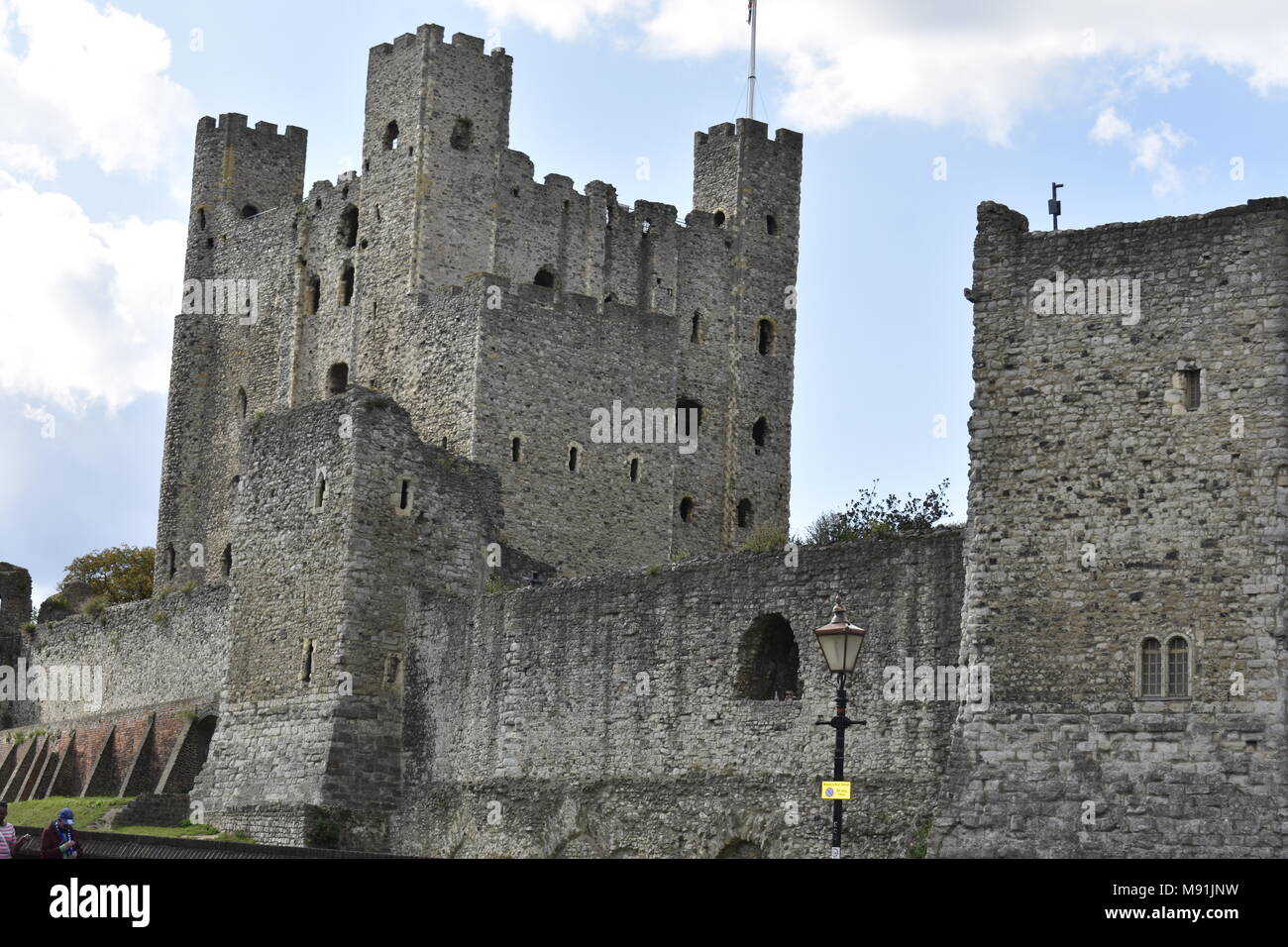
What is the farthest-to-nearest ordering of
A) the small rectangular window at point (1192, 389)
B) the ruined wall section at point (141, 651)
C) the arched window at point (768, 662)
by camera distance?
the ruined wall section at point (141, 651), the arched window at point (768, 662), the small rectangular window at point (1192, 389)

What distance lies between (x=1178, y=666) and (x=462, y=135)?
1203 inches

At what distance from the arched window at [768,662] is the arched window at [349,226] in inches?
992

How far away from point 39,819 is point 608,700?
1437 cm

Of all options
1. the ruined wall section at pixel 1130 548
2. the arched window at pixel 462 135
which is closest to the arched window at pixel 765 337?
the arched window at pixel 462 135

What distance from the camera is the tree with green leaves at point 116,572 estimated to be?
233ft

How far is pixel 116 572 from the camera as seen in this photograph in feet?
242

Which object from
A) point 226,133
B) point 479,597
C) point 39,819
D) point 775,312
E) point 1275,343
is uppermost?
point 226,133

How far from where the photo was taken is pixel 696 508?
53125 mm

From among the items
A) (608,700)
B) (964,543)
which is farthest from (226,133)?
(964,543)

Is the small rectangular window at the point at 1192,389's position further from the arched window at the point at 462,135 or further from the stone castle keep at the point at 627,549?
the arched window at the point at 462,135

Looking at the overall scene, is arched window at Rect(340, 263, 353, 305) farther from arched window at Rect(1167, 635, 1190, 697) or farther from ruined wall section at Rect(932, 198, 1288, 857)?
arched window at Rect(1167, 635, 1190, 697)

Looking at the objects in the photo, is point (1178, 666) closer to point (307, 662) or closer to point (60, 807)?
point (307, 662)

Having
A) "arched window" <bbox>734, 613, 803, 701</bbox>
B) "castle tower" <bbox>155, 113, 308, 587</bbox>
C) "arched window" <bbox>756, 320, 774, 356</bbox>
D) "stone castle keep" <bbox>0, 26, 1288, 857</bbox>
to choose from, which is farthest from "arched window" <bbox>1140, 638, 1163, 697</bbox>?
"castle tower" <bbox>155, 113, 308, 587</bbox>
